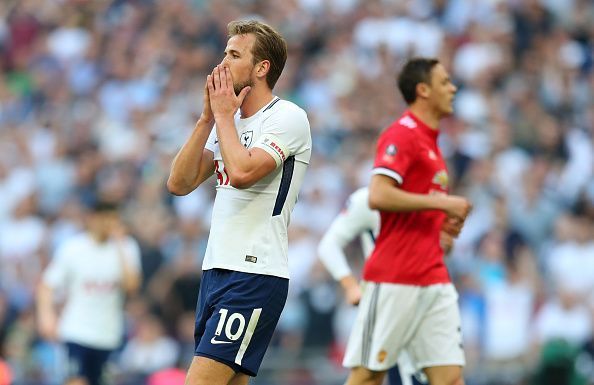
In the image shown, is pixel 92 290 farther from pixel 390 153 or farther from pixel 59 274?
pixel 390 153

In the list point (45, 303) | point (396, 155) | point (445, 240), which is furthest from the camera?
point (45, 303)

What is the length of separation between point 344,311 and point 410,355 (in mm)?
5580

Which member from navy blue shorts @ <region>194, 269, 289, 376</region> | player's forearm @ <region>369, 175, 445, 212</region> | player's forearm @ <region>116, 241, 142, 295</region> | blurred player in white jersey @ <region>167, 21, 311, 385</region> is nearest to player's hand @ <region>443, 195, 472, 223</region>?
player's forearm @ <region>369, 175, 445, 212</region>

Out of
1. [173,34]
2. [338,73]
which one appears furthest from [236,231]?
[173,34]

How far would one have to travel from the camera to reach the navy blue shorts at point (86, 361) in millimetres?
11680

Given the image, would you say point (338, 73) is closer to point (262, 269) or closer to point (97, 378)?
point (97, 378)

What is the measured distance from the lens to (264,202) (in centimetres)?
681

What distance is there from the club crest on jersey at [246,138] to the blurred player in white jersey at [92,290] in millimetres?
5148

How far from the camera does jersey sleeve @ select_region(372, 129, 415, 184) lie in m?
8.24

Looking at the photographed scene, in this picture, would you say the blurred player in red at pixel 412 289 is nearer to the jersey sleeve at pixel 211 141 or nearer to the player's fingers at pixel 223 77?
the jersey sleeve at pixel 211 141

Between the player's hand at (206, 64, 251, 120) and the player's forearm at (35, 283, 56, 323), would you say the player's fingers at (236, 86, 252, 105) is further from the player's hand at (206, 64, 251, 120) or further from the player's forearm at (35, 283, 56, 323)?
the player's forearm at (35, 283, 56, 323)

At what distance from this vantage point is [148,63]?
1858 centimetres

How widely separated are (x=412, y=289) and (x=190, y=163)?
222 centimetres

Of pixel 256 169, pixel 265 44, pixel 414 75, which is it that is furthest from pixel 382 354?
pixel 265 44
